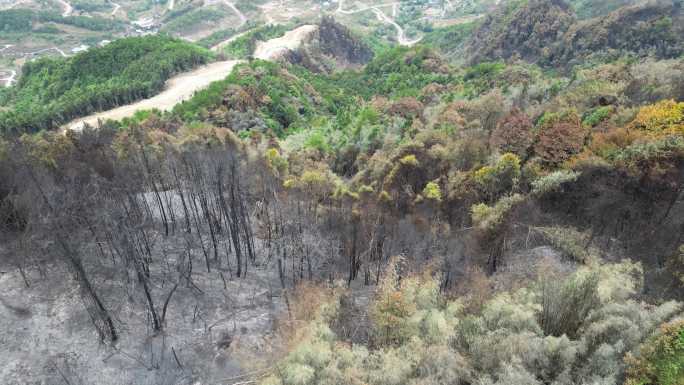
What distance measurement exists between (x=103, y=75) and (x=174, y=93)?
27651mm

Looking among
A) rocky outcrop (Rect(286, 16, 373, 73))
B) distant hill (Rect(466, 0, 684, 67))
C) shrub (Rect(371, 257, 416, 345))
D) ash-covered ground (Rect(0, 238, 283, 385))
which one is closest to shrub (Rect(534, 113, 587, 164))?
shrub (Rect(371, 257, 416, 345))

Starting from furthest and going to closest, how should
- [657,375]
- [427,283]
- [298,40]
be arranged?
[298,40], [427,283], [657,375]

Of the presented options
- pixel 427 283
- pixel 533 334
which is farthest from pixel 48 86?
pixel 533 334

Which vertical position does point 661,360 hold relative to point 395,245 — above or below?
above

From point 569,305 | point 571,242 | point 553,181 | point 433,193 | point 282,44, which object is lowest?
point 433,193

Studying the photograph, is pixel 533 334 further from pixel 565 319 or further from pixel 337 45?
pixel 337 45

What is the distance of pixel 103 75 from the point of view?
103375 mm

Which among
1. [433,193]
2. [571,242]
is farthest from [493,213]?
[433,193]

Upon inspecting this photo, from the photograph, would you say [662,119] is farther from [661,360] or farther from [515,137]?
[661,360]

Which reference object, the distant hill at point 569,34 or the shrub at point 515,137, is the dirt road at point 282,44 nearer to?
the distant hill at point 569,34

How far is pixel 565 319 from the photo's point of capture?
18891mm

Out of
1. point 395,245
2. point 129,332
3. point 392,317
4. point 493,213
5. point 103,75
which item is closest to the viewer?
point 392,317

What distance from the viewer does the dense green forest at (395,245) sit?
18750 millimetres

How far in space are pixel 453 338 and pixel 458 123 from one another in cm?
3641
